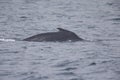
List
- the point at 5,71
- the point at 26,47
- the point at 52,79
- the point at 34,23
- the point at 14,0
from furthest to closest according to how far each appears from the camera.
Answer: the point at 14,0 < the point at 34,23 < the point at 26,47 < the point at 5,71 < the point at 52,79

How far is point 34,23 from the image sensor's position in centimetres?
2681

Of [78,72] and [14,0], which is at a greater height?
[78,72]

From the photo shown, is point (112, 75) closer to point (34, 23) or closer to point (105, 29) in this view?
point (105, 29)

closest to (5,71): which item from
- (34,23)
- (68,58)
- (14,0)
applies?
(68,58)

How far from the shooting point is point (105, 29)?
23312mm

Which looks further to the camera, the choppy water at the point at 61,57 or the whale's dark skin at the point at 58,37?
the whale's dark skin at the point at 58,37

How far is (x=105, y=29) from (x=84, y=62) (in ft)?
31.7

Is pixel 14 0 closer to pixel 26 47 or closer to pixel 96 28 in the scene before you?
pixel 96 28

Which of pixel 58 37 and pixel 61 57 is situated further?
pixel 58 37

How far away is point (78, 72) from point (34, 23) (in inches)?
570

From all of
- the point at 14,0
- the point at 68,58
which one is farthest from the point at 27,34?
the point at 14,0

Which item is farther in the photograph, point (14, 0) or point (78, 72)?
point (14, 0)

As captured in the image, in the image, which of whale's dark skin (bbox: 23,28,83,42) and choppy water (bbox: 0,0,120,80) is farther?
whale's dark skin (bbox: 23,28,83,42)

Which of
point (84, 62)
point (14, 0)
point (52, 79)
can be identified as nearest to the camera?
point (52, 79)
